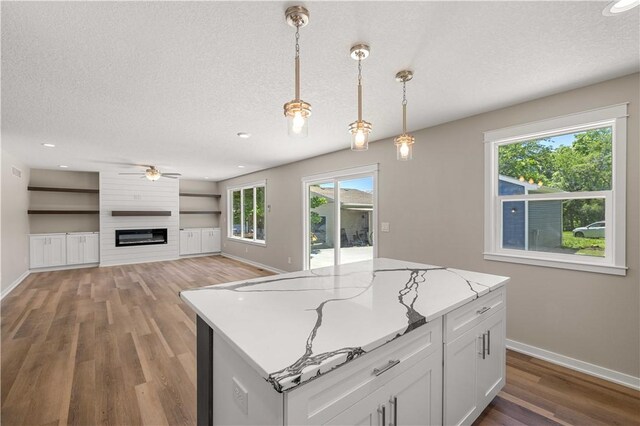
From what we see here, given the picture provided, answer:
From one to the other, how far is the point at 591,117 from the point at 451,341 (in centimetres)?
236

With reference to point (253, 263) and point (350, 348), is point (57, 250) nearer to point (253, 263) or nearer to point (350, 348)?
point (253, 263)

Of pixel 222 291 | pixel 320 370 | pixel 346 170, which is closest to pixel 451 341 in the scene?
pixel 320 370

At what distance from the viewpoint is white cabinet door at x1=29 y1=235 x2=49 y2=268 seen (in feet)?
20.6

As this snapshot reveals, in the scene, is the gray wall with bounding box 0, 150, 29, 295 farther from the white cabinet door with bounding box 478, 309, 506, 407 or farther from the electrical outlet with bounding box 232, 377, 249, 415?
the white cabinet door with bounding box 478, 309, 506, 407

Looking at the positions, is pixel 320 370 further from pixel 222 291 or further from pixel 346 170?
pixel 346 170

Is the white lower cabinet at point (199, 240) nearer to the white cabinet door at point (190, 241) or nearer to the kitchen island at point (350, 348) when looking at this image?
the white cabinet door at point (190, 241)

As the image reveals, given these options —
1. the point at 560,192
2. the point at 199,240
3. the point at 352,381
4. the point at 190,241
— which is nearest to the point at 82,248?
the point at 190,241

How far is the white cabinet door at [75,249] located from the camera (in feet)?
22.2

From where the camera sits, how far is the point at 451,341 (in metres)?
1.51

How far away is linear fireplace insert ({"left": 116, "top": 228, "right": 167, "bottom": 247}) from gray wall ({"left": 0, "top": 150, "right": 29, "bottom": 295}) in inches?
67.2

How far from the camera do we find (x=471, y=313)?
1674 millimetres

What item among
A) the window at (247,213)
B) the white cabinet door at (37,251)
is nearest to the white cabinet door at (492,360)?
the window at (247,213)

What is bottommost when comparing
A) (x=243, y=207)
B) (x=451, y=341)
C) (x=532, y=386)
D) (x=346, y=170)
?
(x=532, y=386)

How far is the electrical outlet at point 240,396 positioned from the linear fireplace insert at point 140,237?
7900 millimetres
